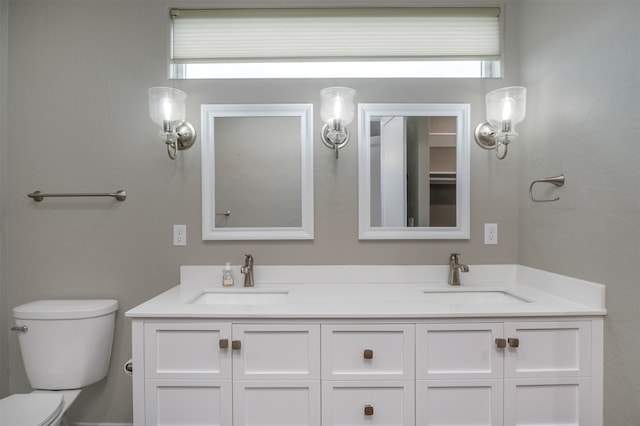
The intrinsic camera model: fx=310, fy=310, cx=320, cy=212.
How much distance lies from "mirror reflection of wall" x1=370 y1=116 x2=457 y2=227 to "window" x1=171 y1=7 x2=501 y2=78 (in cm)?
36

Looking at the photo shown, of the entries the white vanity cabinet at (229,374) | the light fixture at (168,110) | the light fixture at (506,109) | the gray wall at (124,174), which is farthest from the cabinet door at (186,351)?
the light fixture at (506,109)

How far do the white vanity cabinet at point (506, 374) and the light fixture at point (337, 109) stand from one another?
949 millimetres

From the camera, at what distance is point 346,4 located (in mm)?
1642

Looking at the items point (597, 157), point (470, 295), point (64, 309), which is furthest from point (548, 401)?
point (64, 309)

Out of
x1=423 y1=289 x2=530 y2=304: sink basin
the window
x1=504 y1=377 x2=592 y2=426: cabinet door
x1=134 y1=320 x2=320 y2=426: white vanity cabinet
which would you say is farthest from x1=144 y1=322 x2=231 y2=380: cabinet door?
the window

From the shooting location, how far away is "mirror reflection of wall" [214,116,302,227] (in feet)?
5.43

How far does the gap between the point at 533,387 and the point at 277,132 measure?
159 cm

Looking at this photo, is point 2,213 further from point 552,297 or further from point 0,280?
point 552,297

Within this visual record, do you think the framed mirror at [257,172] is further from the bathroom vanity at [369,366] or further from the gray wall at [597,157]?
the gray wall at [597,157]

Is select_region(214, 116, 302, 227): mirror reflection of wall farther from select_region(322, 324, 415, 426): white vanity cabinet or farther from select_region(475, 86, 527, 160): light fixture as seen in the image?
select_region(475, 86, 527, 160): light fixture

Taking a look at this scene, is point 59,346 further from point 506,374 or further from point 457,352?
point 506,374

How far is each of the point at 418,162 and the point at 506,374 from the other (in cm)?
101

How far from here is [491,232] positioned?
166 centimetres

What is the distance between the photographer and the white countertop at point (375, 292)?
1.18m
